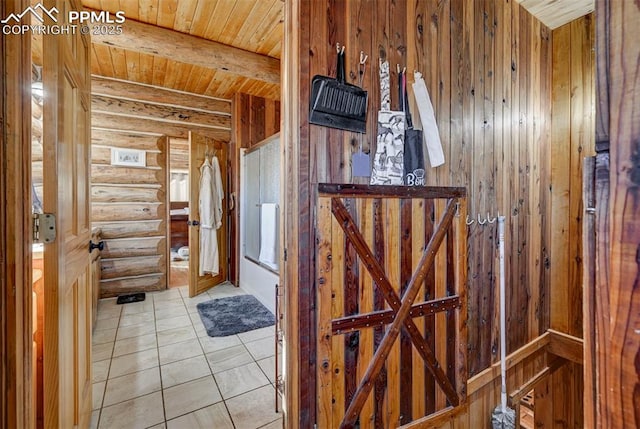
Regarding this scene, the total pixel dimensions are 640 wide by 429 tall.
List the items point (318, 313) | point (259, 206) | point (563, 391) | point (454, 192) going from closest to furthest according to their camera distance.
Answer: point (318, 313) < point (454, 192) < point (563, 391) < point (259, 206)

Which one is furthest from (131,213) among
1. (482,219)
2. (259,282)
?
(482,219)

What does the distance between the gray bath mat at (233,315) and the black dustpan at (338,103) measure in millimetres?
2258

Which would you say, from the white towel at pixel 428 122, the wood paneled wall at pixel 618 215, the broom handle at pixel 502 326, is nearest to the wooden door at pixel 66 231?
the wood paneled wall at pixel 618 215

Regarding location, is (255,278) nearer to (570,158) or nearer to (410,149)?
(410,149)

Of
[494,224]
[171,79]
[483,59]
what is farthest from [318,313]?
[171,79]

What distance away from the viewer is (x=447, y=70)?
167 cm

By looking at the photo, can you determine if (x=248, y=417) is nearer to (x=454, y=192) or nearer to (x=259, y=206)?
(x=454, y=192)

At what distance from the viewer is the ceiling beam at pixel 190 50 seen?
2535mm

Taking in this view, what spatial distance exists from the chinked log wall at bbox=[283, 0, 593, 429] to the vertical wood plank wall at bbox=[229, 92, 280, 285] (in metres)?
3.06

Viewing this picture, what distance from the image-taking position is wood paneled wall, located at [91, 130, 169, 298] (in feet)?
11.9

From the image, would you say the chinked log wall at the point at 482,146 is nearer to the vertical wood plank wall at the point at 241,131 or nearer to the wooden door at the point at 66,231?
the wooden door at the point at 66,231

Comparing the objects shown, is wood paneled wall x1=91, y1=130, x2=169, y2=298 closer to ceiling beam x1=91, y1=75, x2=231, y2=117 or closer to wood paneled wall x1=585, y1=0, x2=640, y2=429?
ceiling beam x1=91, y1=75, x2=231, y2=117

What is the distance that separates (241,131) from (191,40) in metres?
1.49

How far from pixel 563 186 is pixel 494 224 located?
0.91 metres
